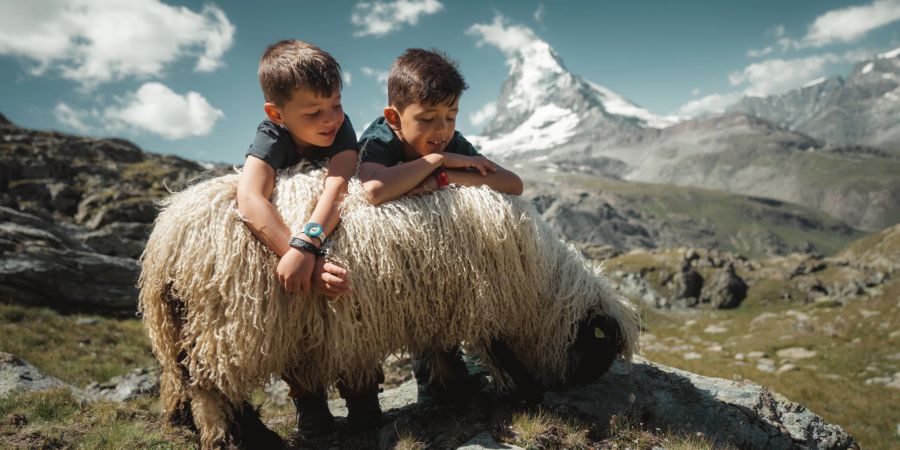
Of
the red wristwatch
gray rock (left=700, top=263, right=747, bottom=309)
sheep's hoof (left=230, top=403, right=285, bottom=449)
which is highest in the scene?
gray rock (left=700, top=263, right=747, bottom=309)

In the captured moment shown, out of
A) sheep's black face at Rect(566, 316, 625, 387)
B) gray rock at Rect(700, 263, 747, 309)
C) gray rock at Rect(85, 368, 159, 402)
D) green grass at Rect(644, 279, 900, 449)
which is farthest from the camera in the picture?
gray rock at Rect(700, 263, 747, 309)

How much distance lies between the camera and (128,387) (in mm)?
8281

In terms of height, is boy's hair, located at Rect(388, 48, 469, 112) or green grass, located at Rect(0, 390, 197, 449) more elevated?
boy's hair, located at Rect(388, 48, 469, 112)

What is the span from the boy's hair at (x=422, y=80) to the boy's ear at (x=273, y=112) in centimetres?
111

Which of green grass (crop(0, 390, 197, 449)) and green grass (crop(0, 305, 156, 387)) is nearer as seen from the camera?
green grass (crop(0, 390, 197, 449))

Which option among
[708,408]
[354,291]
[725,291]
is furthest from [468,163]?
[725,291]

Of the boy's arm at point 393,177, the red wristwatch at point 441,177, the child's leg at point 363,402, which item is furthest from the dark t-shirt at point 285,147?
the child's leg at point 363,402

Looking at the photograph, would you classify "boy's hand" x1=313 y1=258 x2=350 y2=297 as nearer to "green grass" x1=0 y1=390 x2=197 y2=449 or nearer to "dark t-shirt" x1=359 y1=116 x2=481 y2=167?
"dark t-shirt" x1=359 y1=116 x2=481 y2=167

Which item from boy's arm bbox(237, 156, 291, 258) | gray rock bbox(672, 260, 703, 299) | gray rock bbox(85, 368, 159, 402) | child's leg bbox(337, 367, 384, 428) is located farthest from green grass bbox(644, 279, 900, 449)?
gray rock bbox(85, 368, 159, 402)

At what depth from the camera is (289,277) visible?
384 centimetres

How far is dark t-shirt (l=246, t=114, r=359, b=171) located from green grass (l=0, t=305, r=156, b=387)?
8.04 meters

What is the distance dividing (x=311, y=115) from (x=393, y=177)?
0.90 metres

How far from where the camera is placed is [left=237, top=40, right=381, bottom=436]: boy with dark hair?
12.9ft

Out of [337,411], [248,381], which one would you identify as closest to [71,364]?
[337,411]
